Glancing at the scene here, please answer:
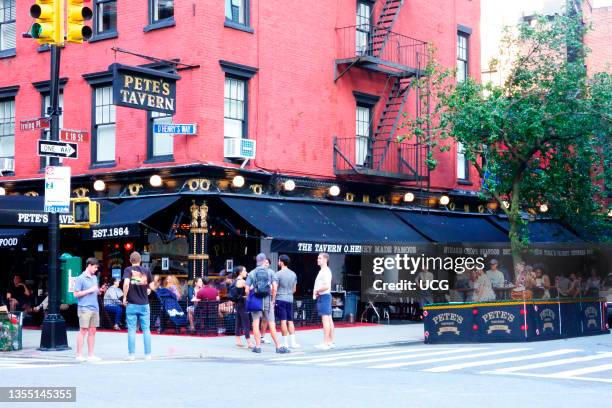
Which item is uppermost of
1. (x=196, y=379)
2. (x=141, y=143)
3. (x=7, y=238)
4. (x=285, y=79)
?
(x=285, y=79)

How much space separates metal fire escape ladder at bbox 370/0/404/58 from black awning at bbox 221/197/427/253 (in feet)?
15.8

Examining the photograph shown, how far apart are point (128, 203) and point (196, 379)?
13147 mm

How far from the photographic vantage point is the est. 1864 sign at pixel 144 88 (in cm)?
2327

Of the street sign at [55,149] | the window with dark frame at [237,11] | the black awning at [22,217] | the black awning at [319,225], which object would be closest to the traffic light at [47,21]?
the street sign at [55,149]

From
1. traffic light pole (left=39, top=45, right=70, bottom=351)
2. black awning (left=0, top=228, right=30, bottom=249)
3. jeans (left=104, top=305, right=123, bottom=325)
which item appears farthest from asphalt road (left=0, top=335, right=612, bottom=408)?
black awning (left=0, top=228, right=30, bottom=249)

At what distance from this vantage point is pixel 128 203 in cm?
2616

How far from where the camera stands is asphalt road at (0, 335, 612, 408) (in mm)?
11438

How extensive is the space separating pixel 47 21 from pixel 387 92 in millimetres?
15794

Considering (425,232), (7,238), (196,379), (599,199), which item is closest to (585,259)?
(599,199)

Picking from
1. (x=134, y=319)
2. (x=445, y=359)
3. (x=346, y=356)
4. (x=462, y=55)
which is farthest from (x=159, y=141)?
(x=462, y=55)

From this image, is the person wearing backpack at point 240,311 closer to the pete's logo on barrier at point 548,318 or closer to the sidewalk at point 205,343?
the sidewalk at point 205,343

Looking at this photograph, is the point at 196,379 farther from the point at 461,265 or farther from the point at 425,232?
the point at 461,265

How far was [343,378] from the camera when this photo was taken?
1398 centimetres

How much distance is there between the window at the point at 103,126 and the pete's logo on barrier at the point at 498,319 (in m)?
11.3
